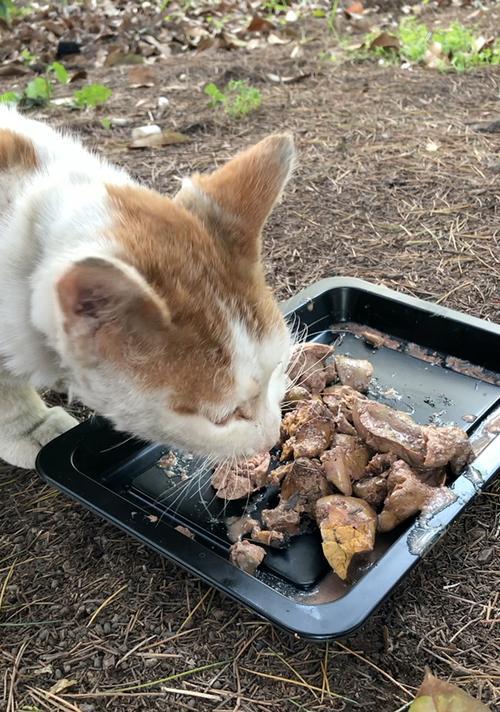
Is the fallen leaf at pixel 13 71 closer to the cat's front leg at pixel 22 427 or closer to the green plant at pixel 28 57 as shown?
the green plant at pixel 28 57

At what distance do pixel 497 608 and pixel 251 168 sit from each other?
118cm

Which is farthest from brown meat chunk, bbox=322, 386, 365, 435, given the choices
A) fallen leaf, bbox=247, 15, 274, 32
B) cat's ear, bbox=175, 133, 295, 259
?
fallen leaf, bbox=247, 15, 274, 32

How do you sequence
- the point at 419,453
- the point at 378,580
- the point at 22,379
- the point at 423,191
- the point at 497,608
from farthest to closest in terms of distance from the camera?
the point at 423,191 < the point at 22,379 < the point at 419,453 < the point at 497,608 < the point at 378,580

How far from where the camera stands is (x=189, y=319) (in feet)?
4.50

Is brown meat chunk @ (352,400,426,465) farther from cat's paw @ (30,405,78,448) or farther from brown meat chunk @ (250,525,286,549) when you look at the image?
cat's paw @ (30,405,78,448)

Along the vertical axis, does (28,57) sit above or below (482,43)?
below

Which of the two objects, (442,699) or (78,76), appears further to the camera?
(78,76)

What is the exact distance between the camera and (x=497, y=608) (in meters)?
1.57

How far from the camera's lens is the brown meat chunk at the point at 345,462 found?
1779 mm

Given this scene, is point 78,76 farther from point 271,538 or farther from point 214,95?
point 271,538

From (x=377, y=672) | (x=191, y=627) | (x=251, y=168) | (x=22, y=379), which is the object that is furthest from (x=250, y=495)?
(x=251, y=168)

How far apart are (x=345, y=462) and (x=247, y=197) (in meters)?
0.75

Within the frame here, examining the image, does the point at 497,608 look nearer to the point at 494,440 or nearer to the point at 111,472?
the point at 494,440

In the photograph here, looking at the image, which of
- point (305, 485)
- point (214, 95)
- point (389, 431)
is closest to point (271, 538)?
point (305, 485)
